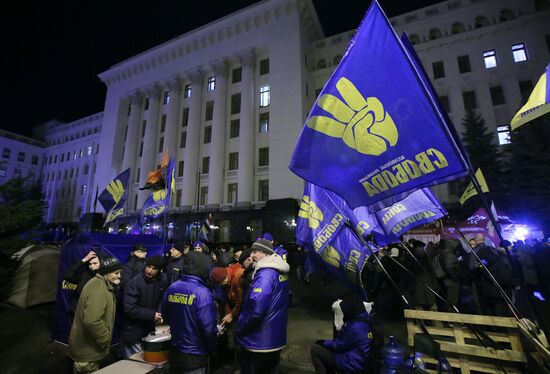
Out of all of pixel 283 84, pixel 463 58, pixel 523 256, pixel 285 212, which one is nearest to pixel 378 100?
pixel 523 256

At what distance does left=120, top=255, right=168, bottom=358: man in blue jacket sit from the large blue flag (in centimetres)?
293

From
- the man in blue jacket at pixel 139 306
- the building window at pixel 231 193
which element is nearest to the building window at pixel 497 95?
the building window at pixel 231 193

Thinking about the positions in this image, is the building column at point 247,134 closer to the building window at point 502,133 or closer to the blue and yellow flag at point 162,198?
the blue and yellow flag at point 162,198

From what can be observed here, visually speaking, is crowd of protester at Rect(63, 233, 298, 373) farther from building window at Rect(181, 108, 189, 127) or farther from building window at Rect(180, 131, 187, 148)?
building window at Rect(181, 108, 189, 127)

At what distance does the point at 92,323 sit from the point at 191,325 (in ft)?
3.90

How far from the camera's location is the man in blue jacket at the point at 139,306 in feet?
12.8

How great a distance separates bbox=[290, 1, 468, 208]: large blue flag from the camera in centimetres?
224

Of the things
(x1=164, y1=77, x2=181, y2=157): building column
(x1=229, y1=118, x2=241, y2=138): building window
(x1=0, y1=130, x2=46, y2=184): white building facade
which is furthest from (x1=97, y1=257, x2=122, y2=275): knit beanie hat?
(x1=0, y1=130, x2=46, y2=184): white building facade

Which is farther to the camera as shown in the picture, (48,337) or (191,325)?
(48,337)

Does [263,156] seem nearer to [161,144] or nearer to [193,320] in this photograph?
[161,144]

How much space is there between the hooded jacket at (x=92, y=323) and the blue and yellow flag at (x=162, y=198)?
6.14 metres

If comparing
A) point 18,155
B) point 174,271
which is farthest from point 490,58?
point 18,155

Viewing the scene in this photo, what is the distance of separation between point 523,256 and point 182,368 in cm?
983

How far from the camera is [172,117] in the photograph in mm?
31703
